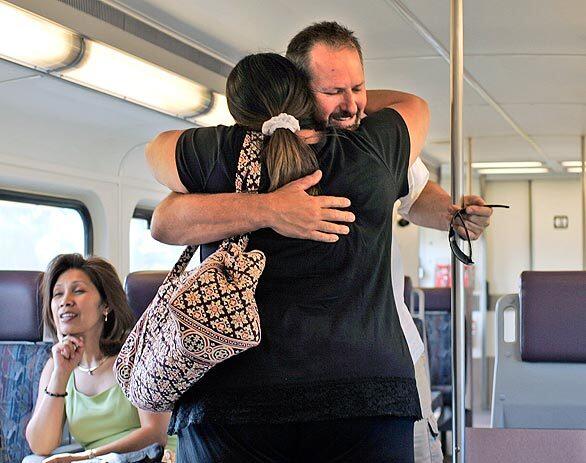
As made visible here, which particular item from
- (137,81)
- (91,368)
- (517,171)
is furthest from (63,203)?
(517,171)

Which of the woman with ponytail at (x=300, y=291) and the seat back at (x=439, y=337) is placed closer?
the woman with ponytail at (x=300, y=291)

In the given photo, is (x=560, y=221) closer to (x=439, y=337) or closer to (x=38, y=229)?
(x=439, y=337)

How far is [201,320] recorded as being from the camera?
143cm

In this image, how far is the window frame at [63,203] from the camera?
211 inches

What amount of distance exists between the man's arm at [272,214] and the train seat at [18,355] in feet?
8.10

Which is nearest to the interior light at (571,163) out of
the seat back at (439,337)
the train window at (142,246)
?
the seat back at (439,337)

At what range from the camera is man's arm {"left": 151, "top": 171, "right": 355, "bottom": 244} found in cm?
151

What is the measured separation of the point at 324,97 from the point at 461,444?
3.05 ft

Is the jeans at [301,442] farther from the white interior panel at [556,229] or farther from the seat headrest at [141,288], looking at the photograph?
the white interior panel at [556,229]

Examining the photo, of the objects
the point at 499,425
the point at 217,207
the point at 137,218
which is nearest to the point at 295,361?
the point at 217,207

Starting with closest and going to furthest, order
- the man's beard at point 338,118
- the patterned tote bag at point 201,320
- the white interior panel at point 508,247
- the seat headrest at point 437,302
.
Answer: the patterned tote bag at point 201,320
the man's beard at point 338,118
the seat headrest at point 437,302
the white interior panel at point 508,247

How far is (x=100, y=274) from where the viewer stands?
12.4ft

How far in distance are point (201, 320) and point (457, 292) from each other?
0.86 metres

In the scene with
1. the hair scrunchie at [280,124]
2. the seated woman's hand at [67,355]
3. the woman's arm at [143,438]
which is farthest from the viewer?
the seated woman's hand at [67,355]
